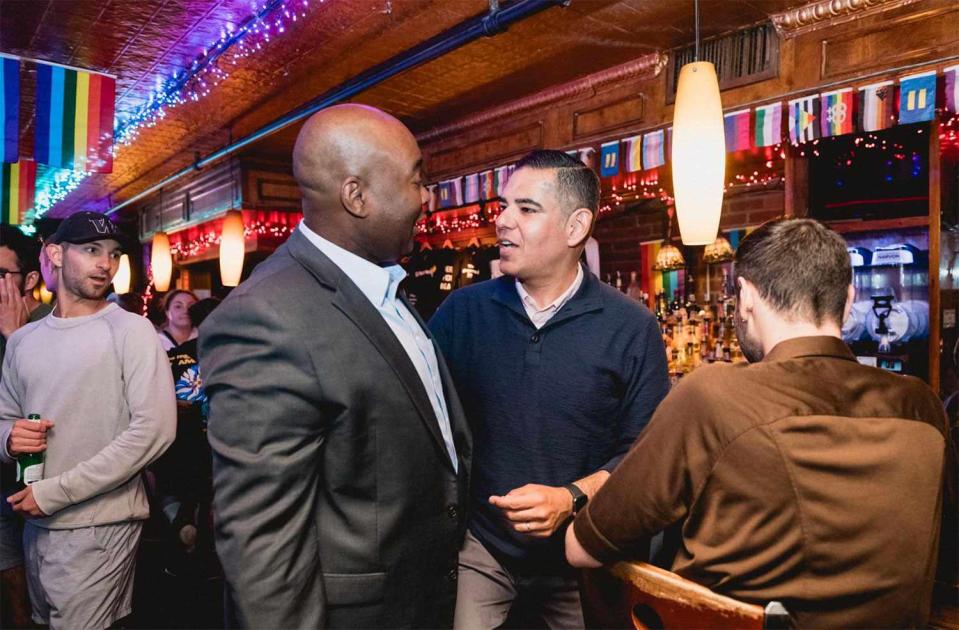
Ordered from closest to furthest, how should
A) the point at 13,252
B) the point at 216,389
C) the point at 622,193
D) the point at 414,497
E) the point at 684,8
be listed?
the point at 216,389, the point at 414,497, the point at 13,252, the point at 684,8, the point at 622,193

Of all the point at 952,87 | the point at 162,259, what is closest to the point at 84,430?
the point at 952,87

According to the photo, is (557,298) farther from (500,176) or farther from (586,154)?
(500,176)

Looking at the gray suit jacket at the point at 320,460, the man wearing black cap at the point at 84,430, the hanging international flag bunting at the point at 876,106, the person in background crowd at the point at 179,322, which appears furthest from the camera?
the person in background crowd at the point at 179,322

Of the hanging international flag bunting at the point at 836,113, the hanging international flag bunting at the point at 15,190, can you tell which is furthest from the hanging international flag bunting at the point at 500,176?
the hanging international flag bunting at the point at 15,190

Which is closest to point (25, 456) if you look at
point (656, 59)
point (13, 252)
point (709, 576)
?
point (13, 252)

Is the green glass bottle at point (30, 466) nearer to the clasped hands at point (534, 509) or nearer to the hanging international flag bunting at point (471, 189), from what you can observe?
the clasped hands at point (534, 509)

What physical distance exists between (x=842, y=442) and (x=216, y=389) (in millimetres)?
1296

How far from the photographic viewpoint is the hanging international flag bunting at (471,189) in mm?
6398

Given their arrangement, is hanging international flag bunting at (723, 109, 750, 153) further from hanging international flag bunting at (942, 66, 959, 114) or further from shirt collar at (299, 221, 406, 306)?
shirt collar at (299, 221, 406, 306)

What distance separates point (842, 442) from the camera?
1.23 meters

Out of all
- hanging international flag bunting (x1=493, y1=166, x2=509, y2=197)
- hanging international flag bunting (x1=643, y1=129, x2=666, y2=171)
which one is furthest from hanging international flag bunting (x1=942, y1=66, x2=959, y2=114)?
hanging international flag bunting (x1=493, y1=166, x2=509, y2=197)

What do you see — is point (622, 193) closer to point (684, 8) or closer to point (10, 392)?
point (684, 8)

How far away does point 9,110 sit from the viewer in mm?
4043

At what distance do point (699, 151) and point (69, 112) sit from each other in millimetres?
4609
